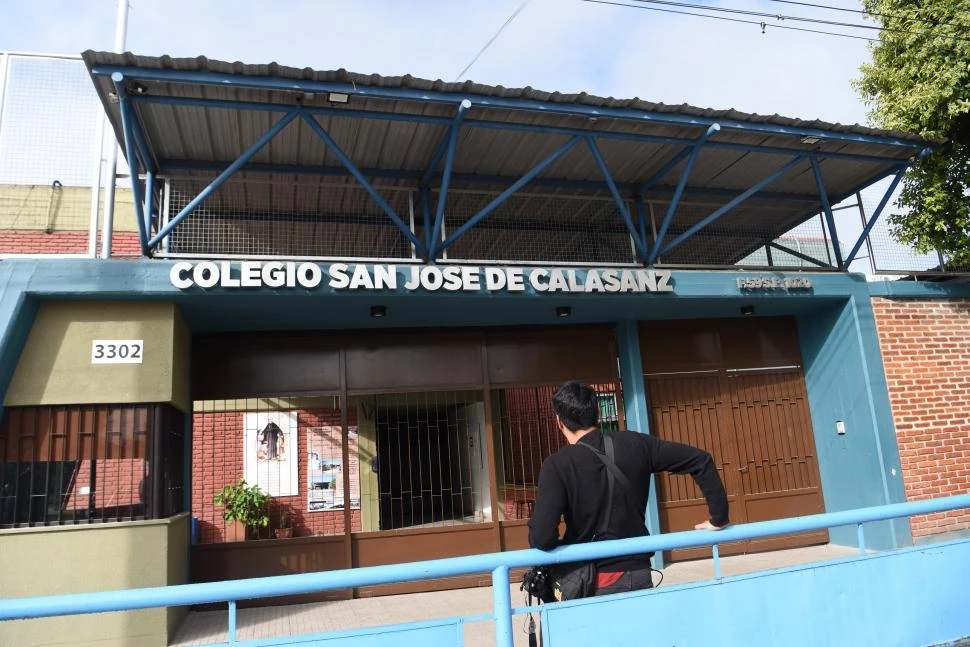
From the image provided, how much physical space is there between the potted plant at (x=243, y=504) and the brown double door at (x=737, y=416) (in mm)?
5362

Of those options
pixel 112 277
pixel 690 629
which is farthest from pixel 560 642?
pixel 112 277

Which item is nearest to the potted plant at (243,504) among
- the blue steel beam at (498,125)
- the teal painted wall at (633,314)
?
the teal painted wall at (633,314)

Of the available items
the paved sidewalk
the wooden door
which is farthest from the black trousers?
the wooden door

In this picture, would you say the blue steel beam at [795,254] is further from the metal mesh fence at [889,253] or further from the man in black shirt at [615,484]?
the man in black shirt at [615,484]

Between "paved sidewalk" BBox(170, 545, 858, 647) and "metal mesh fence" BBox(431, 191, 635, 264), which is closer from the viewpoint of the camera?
"paved sidewalk" BBox(170, 545, 858, 647)

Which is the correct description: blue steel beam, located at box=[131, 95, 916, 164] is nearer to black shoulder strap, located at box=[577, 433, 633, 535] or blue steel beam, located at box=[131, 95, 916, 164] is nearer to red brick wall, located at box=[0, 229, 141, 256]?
red brick wall, located at box=[0, 229, 141, 256]

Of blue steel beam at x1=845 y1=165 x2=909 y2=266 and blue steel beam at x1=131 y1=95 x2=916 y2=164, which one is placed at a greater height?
blue steel beam at x1=131 y1=95 x2=916 y2=164

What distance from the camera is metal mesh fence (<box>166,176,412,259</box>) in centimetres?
800

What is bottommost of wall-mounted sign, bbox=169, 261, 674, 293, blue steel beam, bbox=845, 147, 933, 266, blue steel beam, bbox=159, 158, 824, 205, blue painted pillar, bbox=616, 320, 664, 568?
blue painted pillar, bbox=616, 320, 664, 568

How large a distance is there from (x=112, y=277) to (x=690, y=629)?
573cm

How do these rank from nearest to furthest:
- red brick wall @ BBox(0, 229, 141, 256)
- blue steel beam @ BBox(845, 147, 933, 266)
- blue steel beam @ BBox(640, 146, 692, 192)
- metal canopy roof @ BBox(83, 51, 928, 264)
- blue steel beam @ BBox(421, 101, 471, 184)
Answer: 1. metal canopy roof @ BBox(83, 51, 928, 264)
2. blue steel beam @ BBox(421, 101, 471, 184)
3. red brick wall @ BBox(0, 229, 141, 256)
4. blue steel beam @ BBox(640, 146, 692, 192)
5. blue steel beam @ BBox(845, 147, 933, 266)

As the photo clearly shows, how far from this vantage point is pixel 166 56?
5941 mm

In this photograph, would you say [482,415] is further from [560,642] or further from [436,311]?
[560,642]

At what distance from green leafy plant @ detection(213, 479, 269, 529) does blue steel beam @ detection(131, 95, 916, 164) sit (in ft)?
17.5
